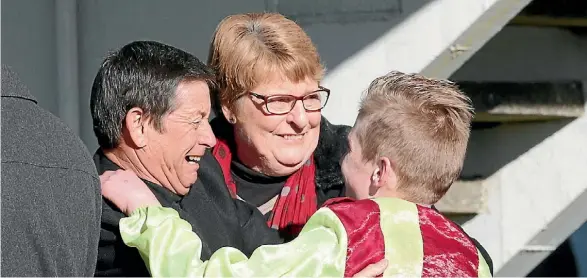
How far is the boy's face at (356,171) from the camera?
2.63 m

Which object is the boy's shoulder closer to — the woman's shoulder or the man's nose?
the man's nose

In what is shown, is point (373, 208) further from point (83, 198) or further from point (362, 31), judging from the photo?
point (362, 31)

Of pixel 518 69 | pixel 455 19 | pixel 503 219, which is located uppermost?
pixel 455 19

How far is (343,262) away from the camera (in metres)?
2.39

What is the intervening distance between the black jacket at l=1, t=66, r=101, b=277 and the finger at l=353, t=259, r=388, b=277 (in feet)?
1.99

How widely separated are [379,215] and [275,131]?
0.79 m

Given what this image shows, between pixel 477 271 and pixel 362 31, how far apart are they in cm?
184

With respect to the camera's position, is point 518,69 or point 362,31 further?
point 518,69

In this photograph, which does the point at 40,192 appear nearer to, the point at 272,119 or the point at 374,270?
the point at 374,270

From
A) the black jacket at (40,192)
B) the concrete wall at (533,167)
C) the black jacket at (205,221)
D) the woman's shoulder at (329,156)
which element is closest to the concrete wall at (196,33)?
the concrete wall at (533,167)

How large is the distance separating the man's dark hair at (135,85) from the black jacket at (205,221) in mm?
111

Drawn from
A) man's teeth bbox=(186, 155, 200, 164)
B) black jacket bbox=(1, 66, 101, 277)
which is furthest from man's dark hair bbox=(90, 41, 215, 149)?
black jacket bbox=(1, 66, 101, 277)

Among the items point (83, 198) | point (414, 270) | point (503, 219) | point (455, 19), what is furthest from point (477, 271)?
point (503, 219)

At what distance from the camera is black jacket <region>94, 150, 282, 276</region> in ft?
8.66
